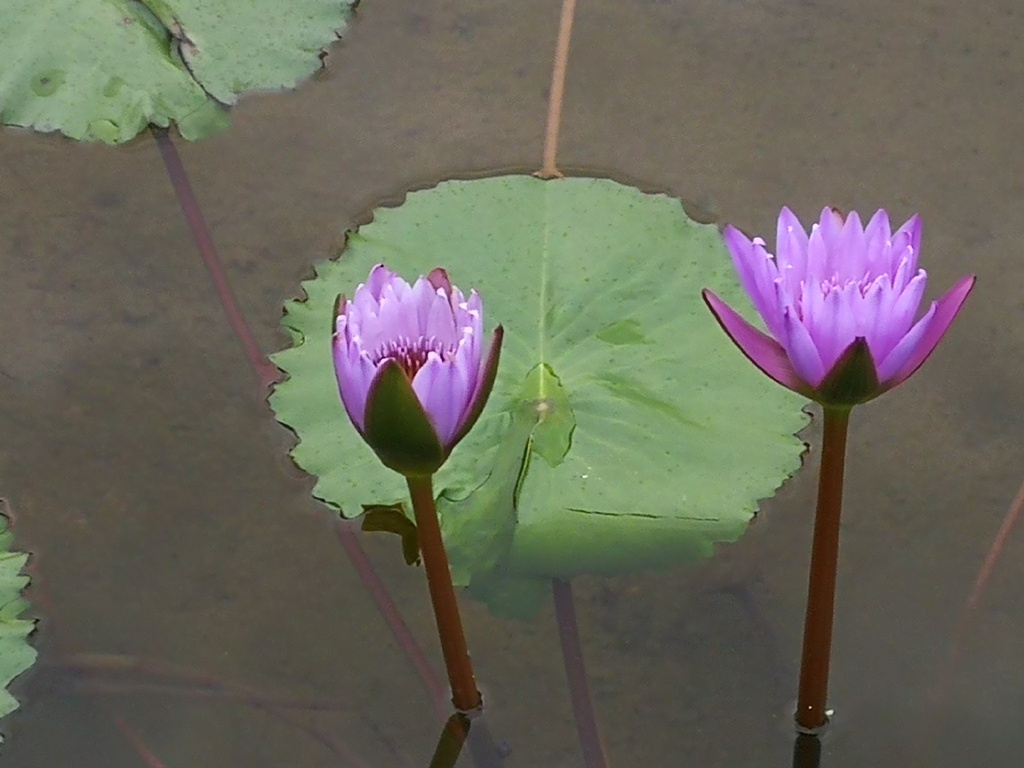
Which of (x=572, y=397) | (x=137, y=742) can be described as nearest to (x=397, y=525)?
A: (x=572, y=397)

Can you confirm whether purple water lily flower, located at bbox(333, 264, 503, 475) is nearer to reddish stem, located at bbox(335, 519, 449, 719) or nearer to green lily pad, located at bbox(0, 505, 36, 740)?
reddish stem, located at bbox(335, 519, 449, 719)

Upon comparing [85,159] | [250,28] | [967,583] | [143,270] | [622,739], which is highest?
[250,28]

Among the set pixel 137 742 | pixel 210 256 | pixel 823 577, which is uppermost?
pixel 210 256

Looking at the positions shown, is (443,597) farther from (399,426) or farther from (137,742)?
(137,742)

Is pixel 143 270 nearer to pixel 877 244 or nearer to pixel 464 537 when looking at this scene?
pixel 464 537

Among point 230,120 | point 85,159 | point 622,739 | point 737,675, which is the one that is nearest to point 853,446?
point 737,675

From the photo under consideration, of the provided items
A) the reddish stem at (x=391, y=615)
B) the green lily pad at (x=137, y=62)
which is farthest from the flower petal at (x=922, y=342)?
the green lily pad at (x=137, y=62)

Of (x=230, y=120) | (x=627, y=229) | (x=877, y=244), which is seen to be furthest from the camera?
(x=230, y=120)
